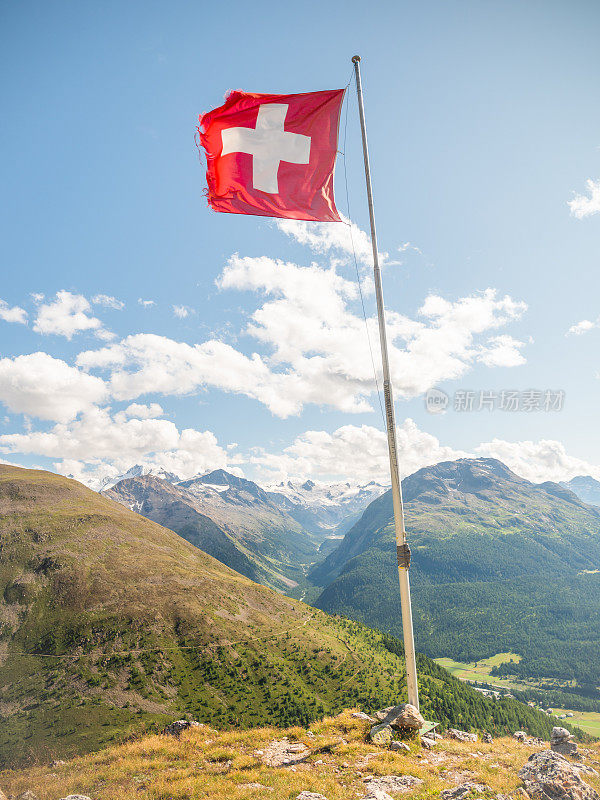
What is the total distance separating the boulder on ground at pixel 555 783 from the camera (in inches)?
476

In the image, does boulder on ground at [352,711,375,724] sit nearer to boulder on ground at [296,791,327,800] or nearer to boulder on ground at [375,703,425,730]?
boulder on ground at [375,703,425,730]

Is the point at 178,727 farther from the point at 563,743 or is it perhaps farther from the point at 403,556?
the point at 563,743

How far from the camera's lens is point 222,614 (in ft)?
531

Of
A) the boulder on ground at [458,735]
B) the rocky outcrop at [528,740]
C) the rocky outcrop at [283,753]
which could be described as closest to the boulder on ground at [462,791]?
the rocky outcrop at [283,753]

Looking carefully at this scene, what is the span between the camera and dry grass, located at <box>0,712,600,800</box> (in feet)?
43.8

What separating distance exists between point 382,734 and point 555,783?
6.80 m

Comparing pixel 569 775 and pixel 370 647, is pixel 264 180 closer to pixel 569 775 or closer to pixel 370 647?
pixel 569 775

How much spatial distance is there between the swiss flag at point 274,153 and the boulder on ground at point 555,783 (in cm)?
2297

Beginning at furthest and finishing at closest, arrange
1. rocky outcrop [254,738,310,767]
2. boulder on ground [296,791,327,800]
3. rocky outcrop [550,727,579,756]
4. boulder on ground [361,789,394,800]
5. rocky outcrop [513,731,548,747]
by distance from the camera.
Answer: rocky outcrop [513,731,548,747] → rocky outcrop [550,727,579,756] → rocky outcrop [254,738,310,767] → boulder on ground [296,791,327,800] → boulder on ground [361,789,394,800]

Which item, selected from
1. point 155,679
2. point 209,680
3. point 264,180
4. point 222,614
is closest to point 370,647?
point 222,614

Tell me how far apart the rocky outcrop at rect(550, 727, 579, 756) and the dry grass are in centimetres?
83

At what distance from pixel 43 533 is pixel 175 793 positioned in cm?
21137

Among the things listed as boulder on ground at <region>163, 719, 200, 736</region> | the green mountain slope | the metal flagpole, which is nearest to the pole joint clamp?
the metal flagpole

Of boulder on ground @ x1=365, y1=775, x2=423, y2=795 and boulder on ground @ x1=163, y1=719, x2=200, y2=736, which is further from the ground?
boulder on ground @ x1=365, y1=775, x2=423, y2=795
